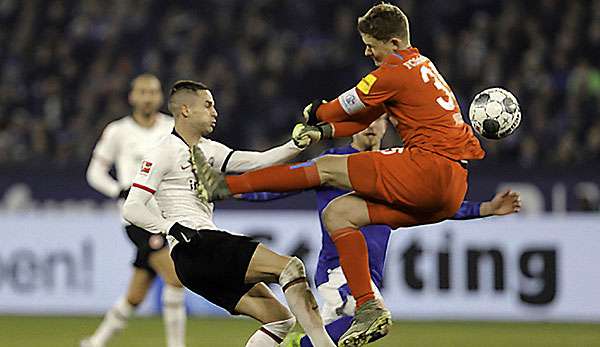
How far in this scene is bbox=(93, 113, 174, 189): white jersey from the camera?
953 cm

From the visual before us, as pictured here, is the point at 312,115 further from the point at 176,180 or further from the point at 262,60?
the point at 262,60

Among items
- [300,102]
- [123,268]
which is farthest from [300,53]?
[123,268]

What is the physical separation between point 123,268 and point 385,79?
266 inches

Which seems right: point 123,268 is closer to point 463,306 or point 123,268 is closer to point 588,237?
point 463,306

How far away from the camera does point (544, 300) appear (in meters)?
11.9

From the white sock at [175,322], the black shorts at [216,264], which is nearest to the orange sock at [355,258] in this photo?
the black shorts at [216,264]

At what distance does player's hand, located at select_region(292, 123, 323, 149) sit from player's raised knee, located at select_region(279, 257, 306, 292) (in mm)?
613

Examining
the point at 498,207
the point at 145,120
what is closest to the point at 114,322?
the point at 145,120

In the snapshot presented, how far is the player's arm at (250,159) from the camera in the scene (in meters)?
6.84

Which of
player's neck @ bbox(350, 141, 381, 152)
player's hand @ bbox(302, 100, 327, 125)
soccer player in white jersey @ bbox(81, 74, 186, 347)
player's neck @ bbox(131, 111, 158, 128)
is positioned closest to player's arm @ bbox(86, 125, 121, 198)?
soccer player in white jersey @ bbox(81, 74, 186, 347)

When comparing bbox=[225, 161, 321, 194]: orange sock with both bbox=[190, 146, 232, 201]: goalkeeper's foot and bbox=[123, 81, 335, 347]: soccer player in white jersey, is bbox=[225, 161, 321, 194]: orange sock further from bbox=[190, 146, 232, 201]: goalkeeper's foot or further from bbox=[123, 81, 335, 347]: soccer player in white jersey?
bbox=[123, 81, 335, 347]: soccer player in white jersey

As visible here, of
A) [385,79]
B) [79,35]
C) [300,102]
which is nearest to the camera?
[385,79]

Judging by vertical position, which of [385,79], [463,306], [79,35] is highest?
[79,35]

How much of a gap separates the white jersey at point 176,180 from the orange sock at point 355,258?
2.07 ft
